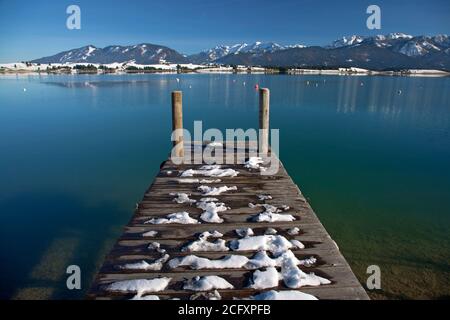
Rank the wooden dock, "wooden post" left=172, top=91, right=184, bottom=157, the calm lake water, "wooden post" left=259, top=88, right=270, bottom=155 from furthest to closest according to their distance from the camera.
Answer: "wooden post" left=259, top=88, right=270, bottom=155, "wooden post" left=172, top=91, right=184, bottom=157, the calm lake water, the wooden dock

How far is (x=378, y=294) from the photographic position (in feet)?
27.2

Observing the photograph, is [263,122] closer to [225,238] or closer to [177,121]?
→ [177,121]

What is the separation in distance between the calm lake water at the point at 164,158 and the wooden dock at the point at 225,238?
3760mm

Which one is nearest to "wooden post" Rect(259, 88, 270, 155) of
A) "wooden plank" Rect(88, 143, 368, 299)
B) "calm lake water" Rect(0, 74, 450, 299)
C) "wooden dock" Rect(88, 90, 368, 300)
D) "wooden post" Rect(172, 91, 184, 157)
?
"wooden plank" Rect(88, 143, 368, 299)

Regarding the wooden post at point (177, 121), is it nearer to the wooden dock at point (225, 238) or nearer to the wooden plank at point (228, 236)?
the wooden plank at point (228, 236)

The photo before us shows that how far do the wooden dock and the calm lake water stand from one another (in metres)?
3.76

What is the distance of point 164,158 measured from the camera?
2150 cm

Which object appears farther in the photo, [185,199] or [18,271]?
[18,271]

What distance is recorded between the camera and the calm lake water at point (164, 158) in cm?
977

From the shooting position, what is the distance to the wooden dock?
14.3 ft

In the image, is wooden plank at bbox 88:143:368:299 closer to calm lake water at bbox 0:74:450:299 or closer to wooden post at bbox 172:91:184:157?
wooden post at bbox 172:91:184:157
